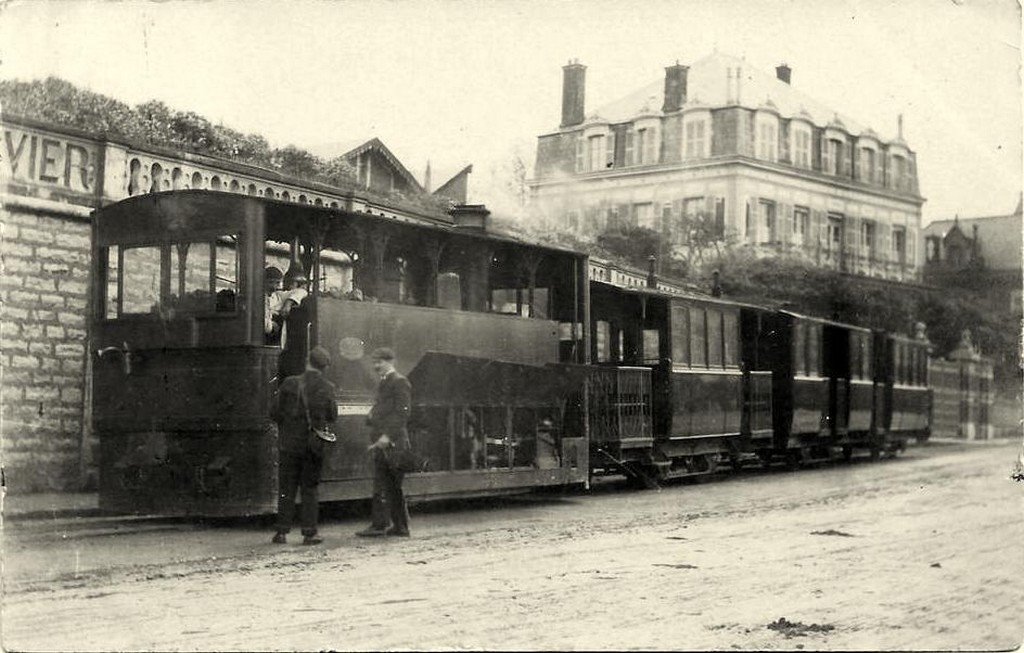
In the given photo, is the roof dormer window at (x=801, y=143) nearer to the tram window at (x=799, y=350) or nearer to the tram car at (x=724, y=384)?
the tram car at (x=724, y=384)

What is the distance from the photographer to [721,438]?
17.7m

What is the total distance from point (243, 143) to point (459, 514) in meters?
4.22

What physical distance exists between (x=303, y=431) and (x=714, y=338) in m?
9.22

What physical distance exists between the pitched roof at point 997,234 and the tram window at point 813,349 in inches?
318

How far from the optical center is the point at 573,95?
966 centimetres

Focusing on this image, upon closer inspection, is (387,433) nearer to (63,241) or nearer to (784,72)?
(63,241)

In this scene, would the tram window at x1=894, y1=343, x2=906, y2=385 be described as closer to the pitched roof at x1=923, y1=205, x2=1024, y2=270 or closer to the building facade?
the pitched roof at x1=923, y1=205, x2=1024, y2=270

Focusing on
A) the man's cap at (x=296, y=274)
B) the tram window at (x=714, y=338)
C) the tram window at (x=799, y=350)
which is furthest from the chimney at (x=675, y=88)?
the tram window at (x=799, y=350)

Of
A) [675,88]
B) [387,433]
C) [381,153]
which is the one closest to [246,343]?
[387,433]

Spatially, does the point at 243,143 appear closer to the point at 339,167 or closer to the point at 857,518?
the point at 339,167

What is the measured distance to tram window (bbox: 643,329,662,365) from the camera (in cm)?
1600

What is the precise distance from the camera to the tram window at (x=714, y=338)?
17125mm

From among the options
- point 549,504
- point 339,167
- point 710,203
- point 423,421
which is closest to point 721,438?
point 549,504

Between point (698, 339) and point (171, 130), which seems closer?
point (171, 130)
